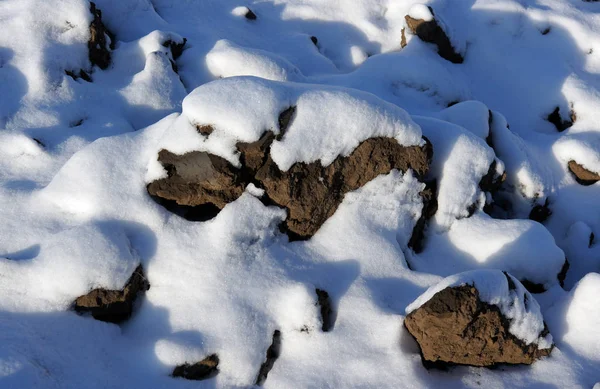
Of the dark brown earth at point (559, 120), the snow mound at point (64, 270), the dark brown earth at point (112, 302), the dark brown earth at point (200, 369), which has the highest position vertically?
the dark brown earth at point (559, 120)

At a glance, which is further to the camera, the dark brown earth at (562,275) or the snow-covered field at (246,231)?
the dark brown earth at (562,275)

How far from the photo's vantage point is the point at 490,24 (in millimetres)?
13133

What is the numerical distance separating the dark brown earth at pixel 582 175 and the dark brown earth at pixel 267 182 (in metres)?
4.97

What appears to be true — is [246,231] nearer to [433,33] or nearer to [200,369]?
[200,369]

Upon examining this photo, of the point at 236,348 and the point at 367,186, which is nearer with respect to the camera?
the point at 236,348

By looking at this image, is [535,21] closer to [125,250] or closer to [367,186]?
[367,186]

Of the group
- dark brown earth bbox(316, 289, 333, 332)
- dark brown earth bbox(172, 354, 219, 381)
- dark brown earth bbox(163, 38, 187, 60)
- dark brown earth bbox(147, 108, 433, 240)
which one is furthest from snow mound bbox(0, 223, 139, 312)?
dark brown earth bbox(163, 38, 187, 60)

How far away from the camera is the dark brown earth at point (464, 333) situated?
5.71 meters

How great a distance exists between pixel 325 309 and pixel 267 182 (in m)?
1.75

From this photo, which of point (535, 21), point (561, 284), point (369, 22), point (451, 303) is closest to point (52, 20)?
point (369, 22)

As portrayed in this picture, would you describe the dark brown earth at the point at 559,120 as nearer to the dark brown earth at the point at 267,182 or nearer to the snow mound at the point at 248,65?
the snow mound at the point at 248,65

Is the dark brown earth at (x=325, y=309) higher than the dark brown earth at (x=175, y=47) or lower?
lower

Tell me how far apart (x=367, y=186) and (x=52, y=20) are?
6.29 meters

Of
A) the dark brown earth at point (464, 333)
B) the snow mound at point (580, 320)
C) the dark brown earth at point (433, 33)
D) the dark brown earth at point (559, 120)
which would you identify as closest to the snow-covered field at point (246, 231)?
the snow mound at point (580, 320)
